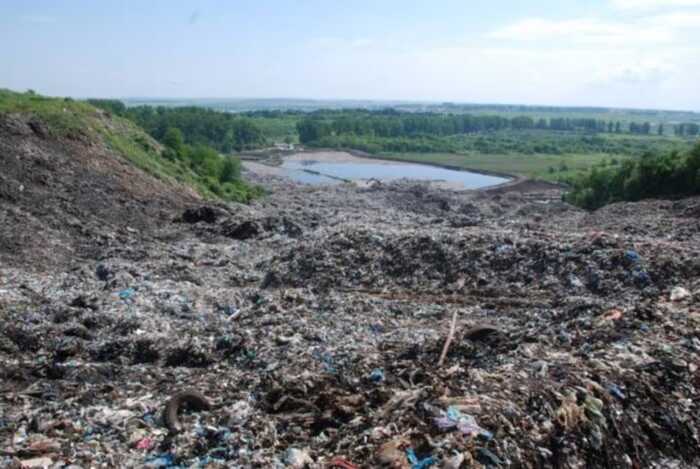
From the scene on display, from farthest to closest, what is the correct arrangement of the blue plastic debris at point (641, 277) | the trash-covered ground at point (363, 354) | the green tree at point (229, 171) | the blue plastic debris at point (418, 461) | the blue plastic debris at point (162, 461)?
the green tree at point (229, 171) → the blue plastic debris at point (641, 277) → the trash-covered ground at point (363, 354) → the blue plastic debris at point (162, 461) → the blue plastic debris at point (418, 461)

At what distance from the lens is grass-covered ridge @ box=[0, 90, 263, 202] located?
22.1 meters

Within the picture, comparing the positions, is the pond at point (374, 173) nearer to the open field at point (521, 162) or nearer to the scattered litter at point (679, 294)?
the open field at point (521, 162)

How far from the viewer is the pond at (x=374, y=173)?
2018 inches

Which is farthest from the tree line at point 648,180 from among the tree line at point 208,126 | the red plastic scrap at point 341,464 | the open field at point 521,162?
the tree line at point 208,126

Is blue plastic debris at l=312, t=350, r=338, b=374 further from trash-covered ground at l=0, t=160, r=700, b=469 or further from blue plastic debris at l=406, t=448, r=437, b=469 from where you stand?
blue plastic debris at l=406, t=448, r=437, b=469

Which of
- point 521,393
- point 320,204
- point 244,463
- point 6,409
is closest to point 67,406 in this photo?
point 6,409

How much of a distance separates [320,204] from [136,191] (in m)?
11.2

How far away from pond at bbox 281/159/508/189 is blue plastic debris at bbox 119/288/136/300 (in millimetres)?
37451

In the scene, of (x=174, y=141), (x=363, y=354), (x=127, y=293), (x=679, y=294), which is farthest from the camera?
(x=174, y=141)

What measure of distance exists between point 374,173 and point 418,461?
176 ft

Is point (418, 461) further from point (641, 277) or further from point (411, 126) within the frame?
point (411, 126)

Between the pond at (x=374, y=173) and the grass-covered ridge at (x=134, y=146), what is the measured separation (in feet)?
56.0

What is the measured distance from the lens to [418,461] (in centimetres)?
493

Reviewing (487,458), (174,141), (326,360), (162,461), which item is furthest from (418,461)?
(174,141)
